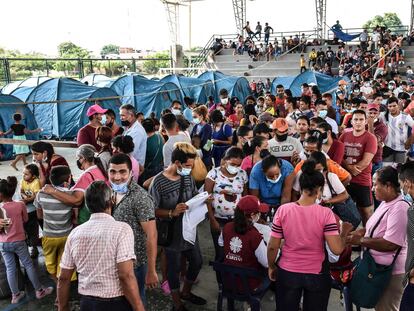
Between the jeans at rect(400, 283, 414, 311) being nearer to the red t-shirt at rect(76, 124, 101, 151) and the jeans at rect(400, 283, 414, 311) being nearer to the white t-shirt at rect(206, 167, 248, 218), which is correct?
the white t-shirt at rect(206, 167, 248, 218)

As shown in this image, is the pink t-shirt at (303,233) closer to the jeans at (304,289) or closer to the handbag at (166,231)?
the jeans at (304,289)

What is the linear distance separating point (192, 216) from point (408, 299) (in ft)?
5.82

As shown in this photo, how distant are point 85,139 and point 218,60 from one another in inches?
912

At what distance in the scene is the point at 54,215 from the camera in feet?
11.2

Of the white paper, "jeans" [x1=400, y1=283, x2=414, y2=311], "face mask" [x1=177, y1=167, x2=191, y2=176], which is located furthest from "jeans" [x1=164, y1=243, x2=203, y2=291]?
"jeans" [x1=400, y1=283, x2=414, y2=311]

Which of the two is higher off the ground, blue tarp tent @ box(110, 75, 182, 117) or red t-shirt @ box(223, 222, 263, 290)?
blue tarp tent @ box(110, 75, 182, 117)

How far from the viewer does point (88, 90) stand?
1240 cm

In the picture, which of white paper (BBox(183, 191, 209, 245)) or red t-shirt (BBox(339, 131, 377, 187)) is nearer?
white paper (BBox(183, 191, 209, 245))

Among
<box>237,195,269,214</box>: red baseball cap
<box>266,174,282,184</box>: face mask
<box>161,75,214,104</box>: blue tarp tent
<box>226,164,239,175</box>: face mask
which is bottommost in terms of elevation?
<box>237,195,269,214</box>: red baseball cap

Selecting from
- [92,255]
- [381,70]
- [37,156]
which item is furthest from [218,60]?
[92,255]

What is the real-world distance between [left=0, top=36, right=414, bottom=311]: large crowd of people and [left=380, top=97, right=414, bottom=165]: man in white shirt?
0.16 metres

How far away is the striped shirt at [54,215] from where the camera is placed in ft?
11.1

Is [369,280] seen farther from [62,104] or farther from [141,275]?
[62,104]

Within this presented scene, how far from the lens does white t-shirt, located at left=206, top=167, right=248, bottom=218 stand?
365cm
